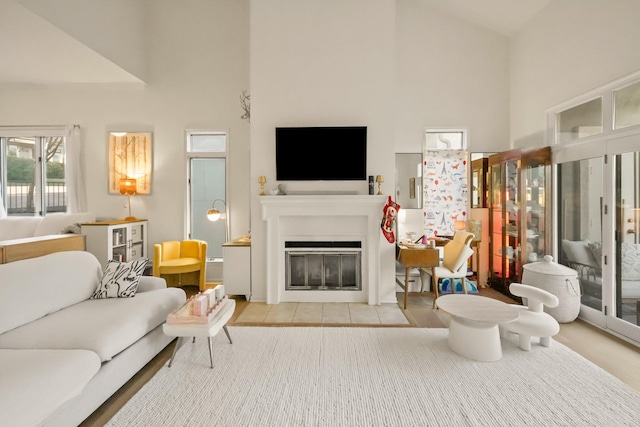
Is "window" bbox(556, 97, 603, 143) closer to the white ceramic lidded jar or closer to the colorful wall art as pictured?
the colorful wall art

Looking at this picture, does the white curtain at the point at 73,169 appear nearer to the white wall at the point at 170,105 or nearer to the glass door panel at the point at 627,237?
the white wall at the point at 170,105

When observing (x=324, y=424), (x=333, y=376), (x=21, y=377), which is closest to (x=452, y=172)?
(x=333, y=376)

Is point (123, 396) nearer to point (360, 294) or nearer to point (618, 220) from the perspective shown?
point (360, 294)

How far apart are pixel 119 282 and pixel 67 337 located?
86 centimetres

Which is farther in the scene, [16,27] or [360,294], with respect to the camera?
[360,294]

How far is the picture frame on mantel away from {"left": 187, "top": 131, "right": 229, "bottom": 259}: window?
64 cm

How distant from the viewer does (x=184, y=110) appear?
515cm

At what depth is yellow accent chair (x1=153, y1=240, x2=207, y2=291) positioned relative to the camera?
4.44 metres

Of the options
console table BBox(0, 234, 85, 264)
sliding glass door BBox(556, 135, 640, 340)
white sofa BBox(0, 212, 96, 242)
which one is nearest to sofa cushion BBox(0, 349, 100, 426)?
console table BBox(0, 234, 85, 264)

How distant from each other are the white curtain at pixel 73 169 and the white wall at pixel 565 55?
262 inches

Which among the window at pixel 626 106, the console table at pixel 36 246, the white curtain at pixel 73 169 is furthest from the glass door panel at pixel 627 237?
the white curtain at pixel 73 169

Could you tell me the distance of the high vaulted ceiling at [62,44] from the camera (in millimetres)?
3457

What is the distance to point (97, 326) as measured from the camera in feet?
7.22

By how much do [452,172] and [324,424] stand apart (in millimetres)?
4088
